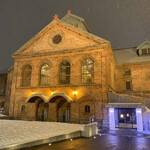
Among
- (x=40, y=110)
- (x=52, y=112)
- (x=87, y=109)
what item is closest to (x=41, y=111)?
(x=40, y=110)

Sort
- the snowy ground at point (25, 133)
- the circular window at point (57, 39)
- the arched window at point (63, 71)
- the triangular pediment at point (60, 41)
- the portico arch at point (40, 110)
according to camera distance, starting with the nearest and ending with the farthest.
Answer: the snowy ground at point (25, 133)
the triangular pediment at point (60, 41)
the portico arch at point (40, 110)
the arched window at point (63, 71)
the circular window at point (57, 39)

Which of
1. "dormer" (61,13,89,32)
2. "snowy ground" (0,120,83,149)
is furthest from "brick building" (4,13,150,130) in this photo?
"dormer" (61,13,89,32)

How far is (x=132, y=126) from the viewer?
17.2 metres

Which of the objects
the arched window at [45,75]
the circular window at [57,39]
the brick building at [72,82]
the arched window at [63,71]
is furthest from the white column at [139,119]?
the circular window at [57,39]

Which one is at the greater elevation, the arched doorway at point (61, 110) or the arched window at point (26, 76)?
the arched window at point (26, 76)

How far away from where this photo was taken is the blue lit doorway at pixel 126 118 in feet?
58.2

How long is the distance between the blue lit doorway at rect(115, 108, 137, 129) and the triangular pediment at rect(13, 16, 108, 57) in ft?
29.7

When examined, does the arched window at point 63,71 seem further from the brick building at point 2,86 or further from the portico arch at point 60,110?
the brick building at point 2,86

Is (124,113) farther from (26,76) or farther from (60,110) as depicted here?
(26,76)

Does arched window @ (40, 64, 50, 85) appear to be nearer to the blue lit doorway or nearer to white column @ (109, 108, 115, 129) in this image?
white column @ (109, 108, 115, 129)

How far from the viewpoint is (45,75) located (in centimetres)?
2431

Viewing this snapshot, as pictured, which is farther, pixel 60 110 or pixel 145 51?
pixel 145 51

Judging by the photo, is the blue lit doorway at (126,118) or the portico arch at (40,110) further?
the portico arch at (40,110)

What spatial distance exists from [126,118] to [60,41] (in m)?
13.9
